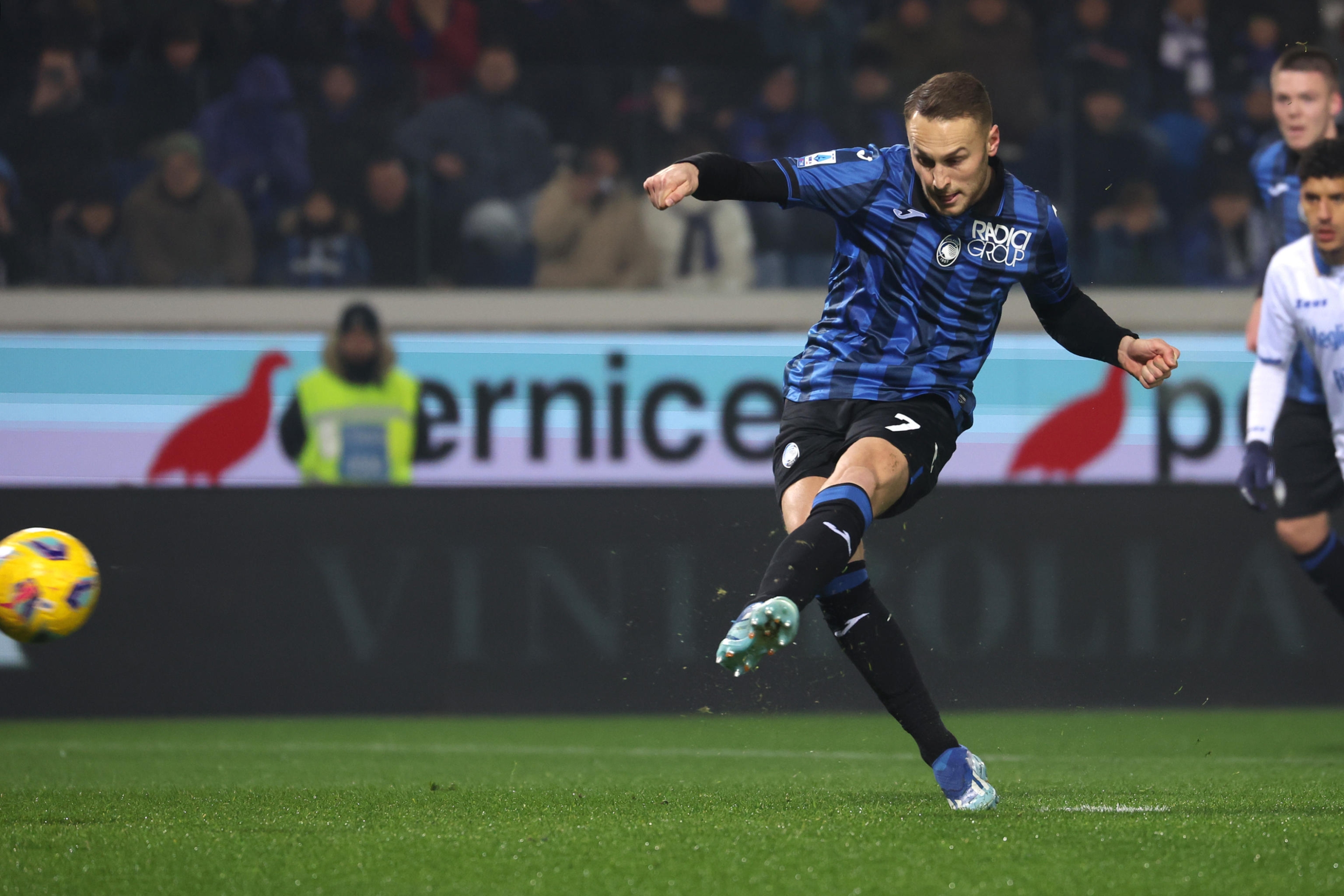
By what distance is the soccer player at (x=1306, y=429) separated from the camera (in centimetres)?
594

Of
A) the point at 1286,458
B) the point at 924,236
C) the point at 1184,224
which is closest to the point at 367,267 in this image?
the point at 1184,224

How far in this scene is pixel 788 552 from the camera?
365 cm

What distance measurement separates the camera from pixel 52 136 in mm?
10883

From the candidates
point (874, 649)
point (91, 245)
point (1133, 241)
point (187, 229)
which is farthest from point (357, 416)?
point (874, 649)

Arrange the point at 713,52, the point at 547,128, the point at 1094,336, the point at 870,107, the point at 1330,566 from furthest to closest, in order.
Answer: the point at 713,52, the point at 870,107, the point at 547,128, the point at 1330,566, the point at 1094,336

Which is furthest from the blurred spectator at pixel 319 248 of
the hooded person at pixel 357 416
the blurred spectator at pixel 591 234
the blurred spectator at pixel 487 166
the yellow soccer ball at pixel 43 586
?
the yellow soccer ball at pixel 43 586

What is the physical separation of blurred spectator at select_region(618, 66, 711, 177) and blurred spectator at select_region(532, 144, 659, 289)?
0.25 meters

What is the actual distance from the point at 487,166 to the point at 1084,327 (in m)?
7.24

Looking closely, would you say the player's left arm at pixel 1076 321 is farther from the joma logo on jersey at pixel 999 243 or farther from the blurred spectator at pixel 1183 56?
the blurred spectator at pixel 1183 56

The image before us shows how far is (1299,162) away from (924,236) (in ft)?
6.82

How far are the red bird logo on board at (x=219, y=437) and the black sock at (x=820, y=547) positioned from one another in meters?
6.93

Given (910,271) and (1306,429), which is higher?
(910,271)

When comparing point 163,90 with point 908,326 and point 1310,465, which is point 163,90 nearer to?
point 1310,465

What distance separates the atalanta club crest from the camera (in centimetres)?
411
